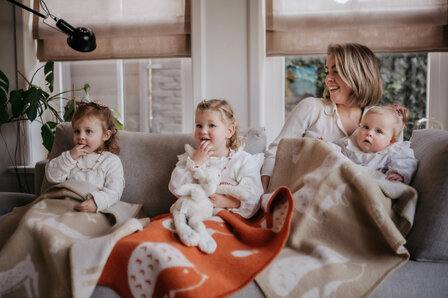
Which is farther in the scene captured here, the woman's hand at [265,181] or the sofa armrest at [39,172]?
the sofa armrest at [39,172]

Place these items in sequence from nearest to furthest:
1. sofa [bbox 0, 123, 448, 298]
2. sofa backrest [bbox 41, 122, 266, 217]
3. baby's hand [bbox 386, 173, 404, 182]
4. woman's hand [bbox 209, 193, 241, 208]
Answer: sofa [bbox 0, 123, 448, 298], baby's hand [bbox 386, 173, 404, 182], woman's hand [bbox 209, 193, 241, 208], sofa backrest [bbox 41, 122, 266, 217]

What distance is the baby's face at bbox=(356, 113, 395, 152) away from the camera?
1.65 m

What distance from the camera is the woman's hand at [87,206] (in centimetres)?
160

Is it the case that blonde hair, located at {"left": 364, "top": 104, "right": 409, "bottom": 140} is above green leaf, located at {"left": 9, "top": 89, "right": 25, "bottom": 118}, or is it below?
below

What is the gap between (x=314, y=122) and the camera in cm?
196

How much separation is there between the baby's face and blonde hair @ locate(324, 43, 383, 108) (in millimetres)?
222

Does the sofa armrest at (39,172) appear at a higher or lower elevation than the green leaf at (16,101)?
lower

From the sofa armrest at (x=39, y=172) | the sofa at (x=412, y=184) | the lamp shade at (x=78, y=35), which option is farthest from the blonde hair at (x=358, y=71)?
the sofa armrest at (x=39, y=172)

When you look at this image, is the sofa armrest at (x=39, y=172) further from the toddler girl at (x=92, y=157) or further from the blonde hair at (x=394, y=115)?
the blonde hair at (x=394, y=115)

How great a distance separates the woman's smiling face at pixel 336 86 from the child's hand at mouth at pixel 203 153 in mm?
706

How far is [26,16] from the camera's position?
2674 mm

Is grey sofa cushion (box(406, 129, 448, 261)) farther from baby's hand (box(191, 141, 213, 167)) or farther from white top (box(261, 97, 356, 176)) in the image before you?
baby's hand (box(191, 141, 213, 167))

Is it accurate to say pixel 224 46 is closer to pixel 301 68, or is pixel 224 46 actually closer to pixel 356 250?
pixel 301 68

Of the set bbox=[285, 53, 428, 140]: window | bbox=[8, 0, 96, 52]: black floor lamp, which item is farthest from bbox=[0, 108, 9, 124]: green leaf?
bbox=[285, 53, 428, 140]: window
